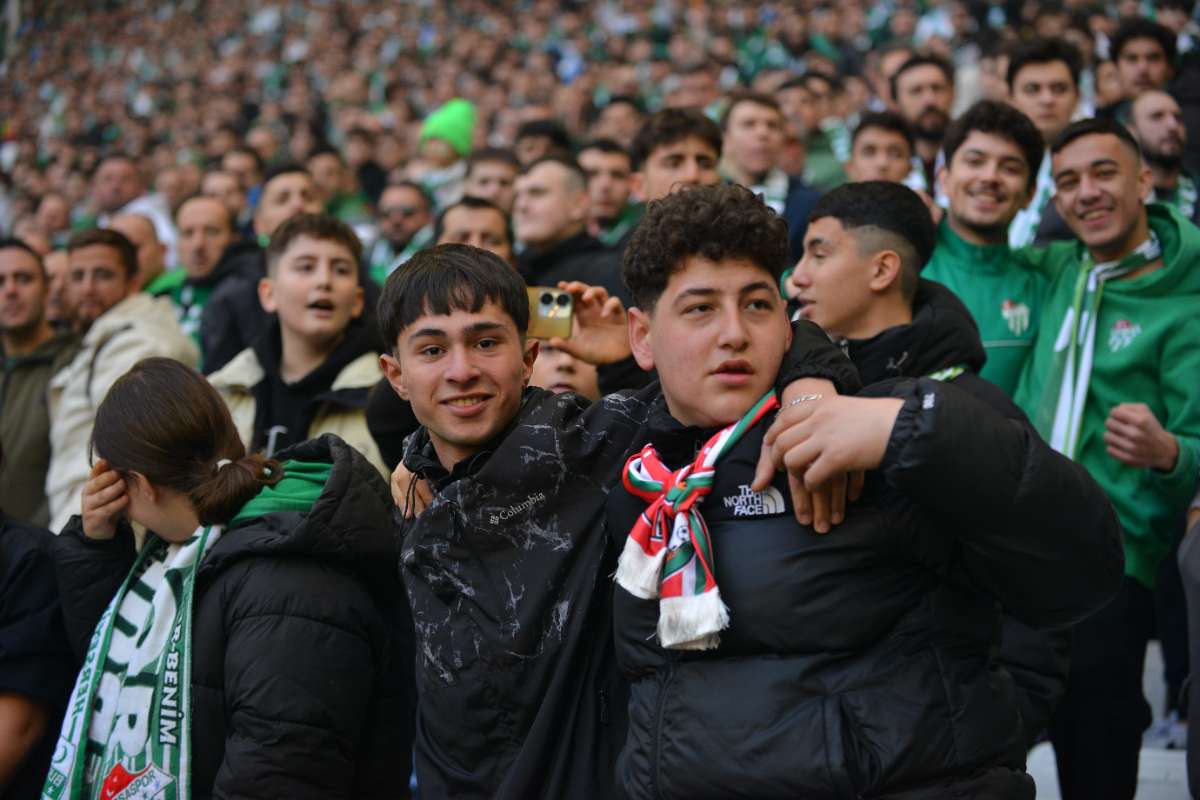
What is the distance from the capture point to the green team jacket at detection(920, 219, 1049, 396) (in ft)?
13.2

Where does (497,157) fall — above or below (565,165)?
above

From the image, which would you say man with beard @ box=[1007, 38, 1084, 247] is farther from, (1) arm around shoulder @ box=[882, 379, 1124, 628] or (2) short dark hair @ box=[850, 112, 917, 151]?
(1) arm around shoulder @ box=[882, 379, 1124, 628]

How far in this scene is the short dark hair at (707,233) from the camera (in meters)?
2.28

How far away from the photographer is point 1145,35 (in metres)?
6.56

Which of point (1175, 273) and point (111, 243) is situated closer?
point (1175, 273)

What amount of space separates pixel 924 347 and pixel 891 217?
21.5 inches

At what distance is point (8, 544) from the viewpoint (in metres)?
3.31

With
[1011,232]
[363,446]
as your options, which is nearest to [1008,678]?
[363,446]

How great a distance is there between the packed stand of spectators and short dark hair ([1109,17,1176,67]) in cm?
4

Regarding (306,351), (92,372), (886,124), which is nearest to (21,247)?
(92,372)

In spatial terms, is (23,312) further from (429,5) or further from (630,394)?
(429,5)

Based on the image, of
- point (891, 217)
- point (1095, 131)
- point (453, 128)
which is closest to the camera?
point (891, 217)

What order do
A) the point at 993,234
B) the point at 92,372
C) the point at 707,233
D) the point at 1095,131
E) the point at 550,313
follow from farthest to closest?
the point at 92,372, the point at 993,234, the point at 1095,131, the point at 550,313, the point at 707,233

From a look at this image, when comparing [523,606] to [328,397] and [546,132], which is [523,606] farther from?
[546,132]
